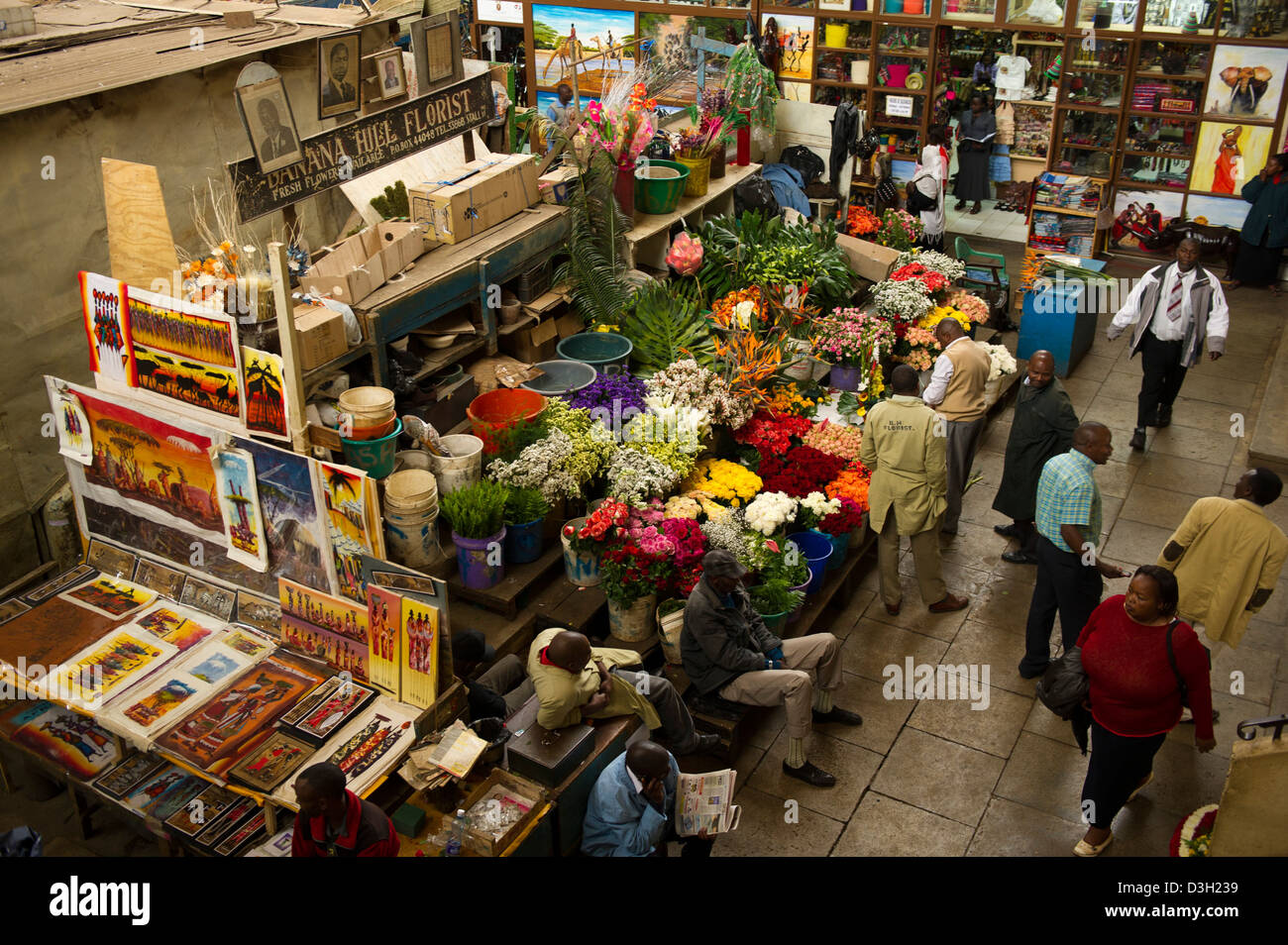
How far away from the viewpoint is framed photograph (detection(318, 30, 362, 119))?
6824mm

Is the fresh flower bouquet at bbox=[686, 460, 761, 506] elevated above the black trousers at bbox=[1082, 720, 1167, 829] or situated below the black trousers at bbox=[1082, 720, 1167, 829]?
above

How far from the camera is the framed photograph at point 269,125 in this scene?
5.99m

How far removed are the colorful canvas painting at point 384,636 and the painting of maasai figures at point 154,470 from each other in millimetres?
1217

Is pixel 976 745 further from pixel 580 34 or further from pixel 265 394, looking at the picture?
pixel 580 34

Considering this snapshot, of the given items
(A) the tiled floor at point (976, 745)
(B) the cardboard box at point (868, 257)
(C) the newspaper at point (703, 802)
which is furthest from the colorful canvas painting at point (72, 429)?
(B) the cardboard box at point (868, 257)

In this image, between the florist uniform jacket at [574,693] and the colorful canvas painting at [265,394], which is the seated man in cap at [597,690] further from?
the colorful canvas painting at [265,394]

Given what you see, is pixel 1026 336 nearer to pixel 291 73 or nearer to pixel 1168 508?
pixel 1168 508

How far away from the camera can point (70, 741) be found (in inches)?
234

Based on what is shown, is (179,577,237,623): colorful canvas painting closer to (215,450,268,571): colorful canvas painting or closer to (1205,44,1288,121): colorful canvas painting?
(215,450,268,571): colorful canvas painting

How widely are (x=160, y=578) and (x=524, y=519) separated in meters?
2.19

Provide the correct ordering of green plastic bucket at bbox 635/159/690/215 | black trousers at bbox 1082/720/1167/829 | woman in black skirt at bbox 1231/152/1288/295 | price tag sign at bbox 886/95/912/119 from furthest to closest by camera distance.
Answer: price tag sign at bbox 886/95/912/119 → woman in black skirt at bbox 1231/152/1288/295 → green plastic bucket at bbox 635/159/690/215 → black trousers at bbox 1082/720/1167/829


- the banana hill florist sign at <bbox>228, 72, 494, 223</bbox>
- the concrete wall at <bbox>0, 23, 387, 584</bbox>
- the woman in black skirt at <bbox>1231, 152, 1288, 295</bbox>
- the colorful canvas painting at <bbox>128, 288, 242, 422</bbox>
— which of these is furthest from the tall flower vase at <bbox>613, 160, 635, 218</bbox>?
the woman in black skirt at <bbox>1231, 152, 1288, 295</bbox>

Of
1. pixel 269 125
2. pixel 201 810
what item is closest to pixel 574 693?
pixel 201 810

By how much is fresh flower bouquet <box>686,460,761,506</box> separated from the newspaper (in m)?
2.78
